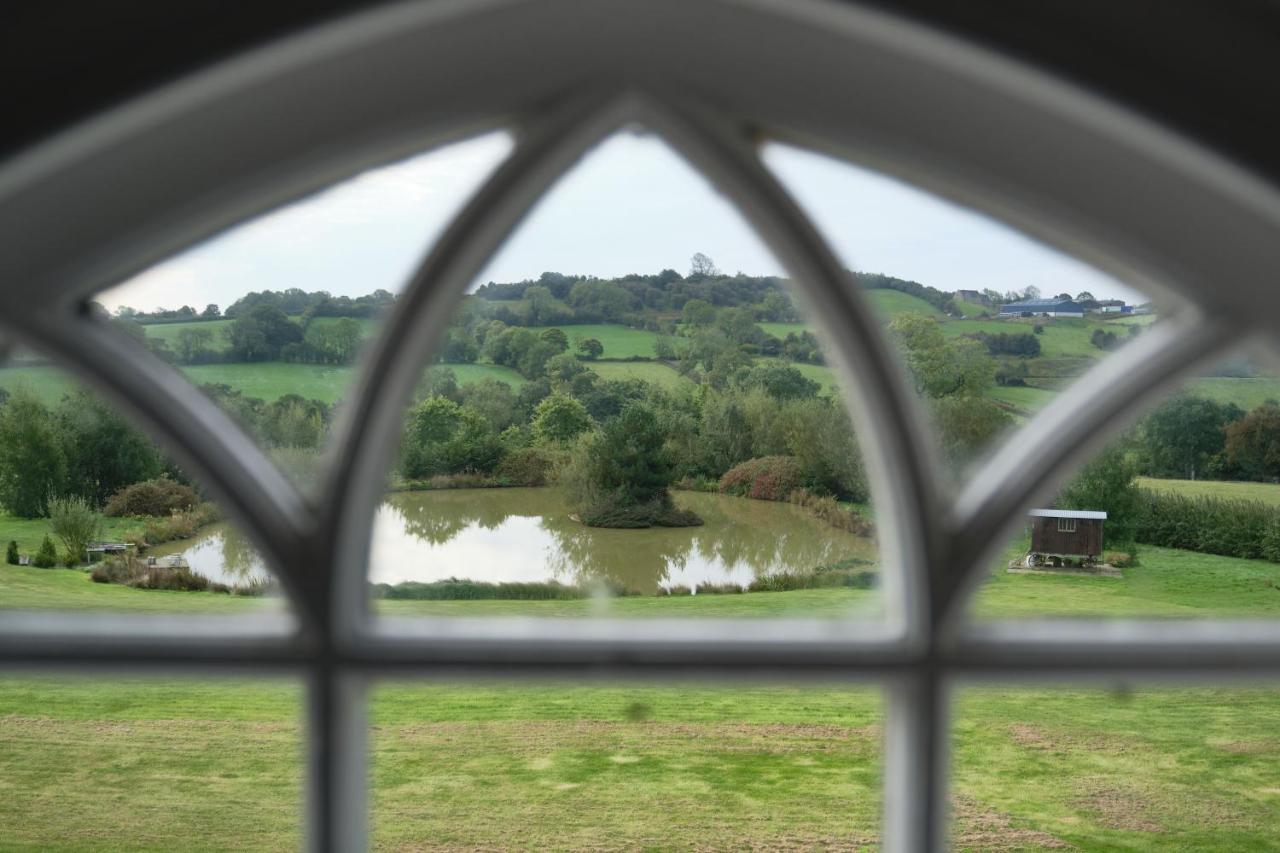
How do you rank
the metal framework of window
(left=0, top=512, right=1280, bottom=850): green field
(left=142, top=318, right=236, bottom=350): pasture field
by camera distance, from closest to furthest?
the metal framework of window
(left=142, top=318, right=236, bottom=350): pasture field
(left=0, top=512, right=1280, bottom=850): green field

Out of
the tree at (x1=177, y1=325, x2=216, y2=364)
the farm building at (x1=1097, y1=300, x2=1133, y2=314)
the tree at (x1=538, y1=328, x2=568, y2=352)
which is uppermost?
the farm building at (x1=1097, y1=300, x2=1133, y2=314)

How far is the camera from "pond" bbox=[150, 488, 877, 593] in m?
2.04

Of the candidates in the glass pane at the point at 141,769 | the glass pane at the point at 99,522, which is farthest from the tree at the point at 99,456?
the glass pane at the point at 141,769

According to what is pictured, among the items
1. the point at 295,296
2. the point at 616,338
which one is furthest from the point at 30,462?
the point at 616,338

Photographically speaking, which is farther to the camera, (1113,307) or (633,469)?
(633,469)

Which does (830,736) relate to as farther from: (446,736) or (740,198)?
(740,198)

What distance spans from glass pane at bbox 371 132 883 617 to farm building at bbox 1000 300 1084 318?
392 millimetres

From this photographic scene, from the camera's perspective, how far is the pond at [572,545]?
204 centimetres

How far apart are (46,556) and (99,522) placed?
0.43ft

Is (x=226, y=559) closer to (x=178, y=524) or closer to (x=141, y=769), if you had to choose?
(x=178, y=524)

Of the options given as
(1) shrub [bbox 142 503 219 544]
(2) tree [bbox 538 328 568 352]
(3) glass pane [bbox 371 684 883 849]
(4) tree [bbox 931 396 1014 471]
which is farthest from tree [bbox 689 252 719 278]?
(1) shrub [bbox 142 503 219 544]

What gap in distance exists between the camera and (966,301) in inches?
77.5

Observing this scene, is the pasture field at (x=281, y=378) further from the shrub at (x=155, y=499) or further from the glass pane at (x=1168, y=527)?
the glass pane at (x=1168, y=527)

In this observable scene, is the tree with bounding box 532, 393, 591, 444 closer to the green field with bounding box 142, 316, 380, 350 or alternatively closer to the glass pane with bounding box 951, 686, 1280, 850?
the green field with bounding box 142, 316, 380, 350
